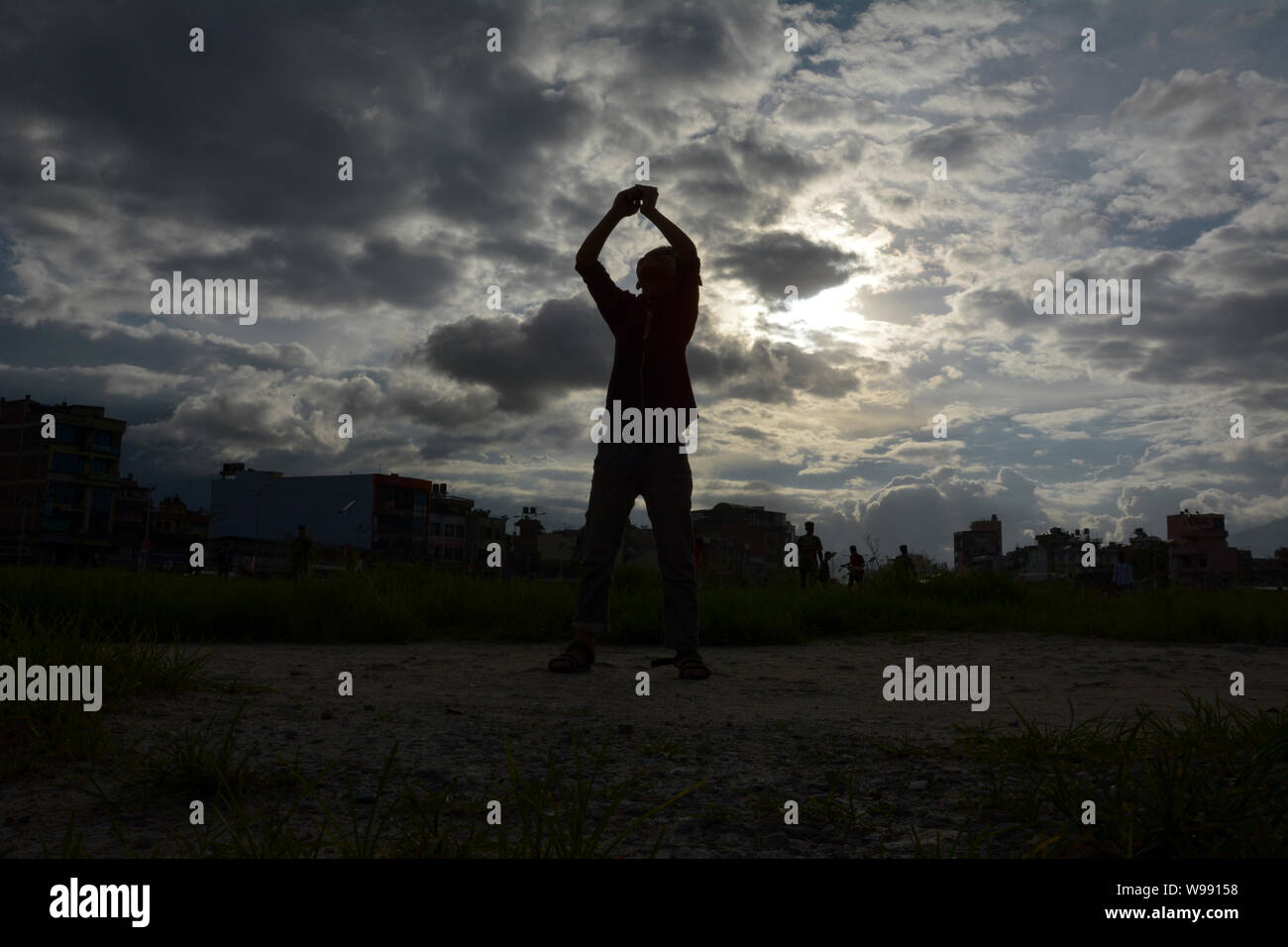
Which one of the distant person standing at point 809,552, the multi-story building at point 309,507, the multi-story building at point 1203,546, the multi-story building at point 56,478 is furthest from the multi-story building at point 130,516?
the multi-story building at point 1203,546

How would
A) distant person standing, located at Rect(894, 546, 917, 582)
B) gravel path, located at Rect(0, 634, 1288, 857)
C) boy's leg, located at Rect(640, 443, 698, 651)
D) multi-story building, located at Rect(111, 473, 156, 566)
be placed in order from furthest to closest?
multi-story building, located at Rect(111, 473, 156, 566) → distant person standing, located at Rect(894, 546, 917, 582) → boy's leg, located at Rect(640, 443, 698, 651) → gravel path, located at Rect(0, 634, 1288, 857)

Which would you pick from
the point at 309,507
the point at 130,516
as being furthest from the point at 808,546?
the point at 130,516

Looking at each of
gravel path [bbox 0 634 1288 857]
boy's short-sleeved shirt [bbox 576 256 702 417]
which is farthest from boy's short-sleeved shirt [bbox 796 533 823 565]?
boy's short-sleeved shirt [bbox 576 256 702 417]

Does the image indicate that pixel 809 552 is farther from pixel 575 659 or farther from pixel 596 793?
pixel 596 793

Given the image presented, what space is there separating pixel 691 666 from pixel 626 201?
2451 mm

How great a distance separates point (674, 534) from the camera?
13.6ft

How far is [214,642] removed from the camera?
215 inches

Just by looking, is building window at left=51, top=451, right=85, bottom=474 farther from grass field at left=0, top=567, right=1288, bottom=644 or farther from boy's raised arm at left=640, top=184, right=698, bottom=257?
boy's raised arm at left=640, top=184, right=698, bottom=257

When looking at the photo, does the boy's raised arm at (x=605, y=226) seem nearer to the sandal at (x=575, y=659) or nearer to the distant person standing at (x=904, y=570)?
the sandal at (x=575, y=659)

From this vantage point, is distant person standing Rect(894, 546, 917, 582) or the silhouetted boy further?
distant person standing Rect(894, 546, 917, 582)

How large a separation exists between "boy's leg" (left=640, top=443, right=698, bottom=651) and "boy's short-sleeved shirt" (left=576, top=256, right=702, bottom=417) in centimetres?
33

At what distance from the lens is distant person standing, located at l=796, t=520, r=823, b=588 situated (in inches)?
609
